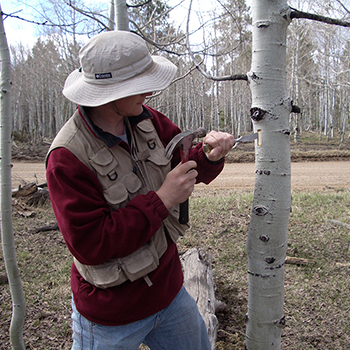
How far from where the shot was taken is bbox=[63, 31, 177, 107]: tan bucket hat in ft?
3.94

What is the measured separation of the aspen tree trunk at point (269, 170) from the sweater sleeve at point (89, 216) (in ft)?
2.16

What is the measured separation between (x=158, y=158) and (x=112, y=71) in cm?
43

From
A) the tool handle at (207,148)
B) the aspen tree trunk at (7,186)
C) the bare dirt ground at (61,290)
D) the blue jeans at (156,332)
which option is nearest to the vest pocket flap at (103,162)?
the tool handle at (207,148)

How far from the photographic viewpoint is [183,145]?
144 cm

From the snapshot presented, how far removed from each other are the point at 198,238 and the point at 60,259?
184 centimetres

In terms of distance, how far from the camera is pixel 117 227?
3.78ft

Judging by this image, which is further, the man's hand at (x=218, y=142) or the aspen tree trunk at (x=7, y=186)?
the aspen tree trunk at (x=7, y=186)

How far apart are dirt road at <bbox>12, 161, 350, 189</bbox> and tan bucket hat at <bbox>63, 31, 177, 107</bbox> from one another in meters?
6.90

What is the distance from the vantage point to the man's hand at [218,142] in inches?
58.7

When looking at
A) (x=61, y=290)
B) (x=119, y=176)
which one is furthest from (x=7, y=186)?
(x=61, y=290)

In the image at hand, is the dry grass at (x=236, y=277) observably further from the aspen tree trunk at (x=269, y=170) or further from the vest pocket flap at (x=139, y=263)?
the vest pocket flap at (x=139, y=263)

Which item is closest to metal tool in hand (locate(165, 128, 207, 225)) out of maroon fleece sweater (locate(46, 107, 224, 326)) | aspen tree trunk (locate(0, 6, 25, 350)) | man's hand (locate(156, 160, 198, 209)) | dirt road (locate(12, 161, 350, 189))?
man's hand (locate(156, 160, 198, 209))

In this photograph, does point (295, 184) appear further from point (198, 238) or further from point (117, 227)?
point (117, 227)

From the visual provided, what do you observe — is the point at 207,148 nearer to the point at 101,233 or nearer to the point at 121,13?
the point at 101,233
